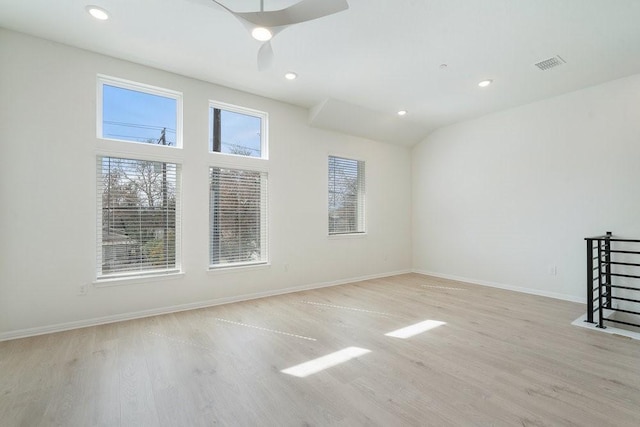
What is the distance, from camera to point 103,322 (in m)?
3.28

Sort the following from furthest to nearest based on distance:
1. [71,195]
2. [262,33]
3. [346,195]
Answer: [346,195]
[71,195]
[262,33]

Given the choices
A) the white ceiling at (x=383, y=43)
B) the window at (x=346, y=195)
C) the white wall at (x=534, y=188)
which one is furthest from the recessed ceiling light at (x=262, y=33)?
the white wall at (x=534, y=188)

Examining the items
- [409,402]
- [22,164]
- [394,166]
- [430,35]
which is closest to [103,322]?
[22,164]

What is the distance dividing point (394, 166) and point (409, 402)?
4.94m

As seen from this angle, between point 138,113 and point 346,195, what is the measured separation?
3525 millimetres

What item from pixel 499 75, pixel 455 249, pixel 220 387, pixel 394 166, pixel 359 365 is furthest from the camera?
pixel 394 166

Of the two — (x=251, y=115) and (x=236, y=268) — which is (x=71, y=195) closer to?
(x=236, y=268)

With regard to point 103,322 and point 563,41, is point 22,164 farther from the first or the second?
point 563,41

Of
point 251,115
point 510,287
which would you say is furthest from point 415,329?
point 251,115

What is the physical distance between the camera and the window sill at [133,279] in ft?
10.8

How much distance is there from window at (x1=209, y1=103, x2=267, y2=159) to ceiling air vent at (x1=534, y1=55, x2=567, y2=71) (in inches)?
145

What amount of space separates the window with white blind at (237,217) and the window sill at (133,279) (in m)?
0.51

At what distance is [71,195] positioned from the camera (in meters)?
3.15

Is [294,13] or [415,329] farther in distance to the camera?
[415,329]
